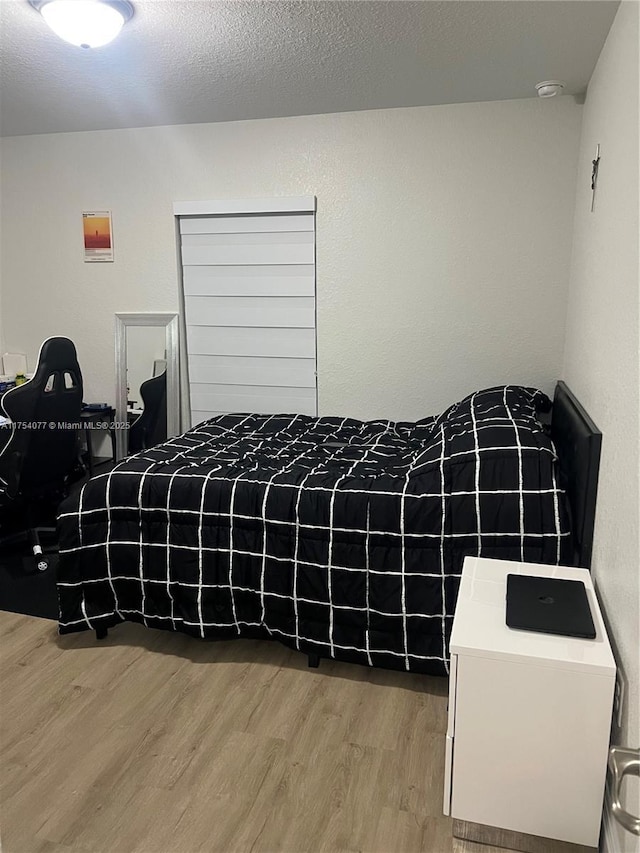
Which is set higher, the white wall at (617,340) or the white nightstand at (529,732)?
the white wall at (617,340)

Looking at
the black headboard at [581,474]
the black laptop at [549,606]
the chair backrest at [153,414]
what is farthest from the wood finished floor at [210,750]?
the chair backrest at [153,414]

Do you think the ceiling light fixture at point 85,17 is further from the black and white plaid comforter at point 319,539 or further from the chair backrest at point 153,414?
the chair backrest at point 153,414

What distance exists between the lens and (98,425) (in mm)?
4359

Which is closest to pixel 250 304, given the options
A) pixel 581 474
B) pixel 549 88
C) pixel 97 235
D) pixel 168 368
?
pixel 168 368

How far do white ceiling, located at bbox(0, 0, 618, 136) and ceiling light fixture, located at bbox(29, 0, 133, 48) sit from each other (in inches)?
3.1

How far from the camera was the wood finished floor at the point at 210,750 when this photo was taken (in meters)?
1.67

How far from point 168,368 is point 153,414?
0.32m

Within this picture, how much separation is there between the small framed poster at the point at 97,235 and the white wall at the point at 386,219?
2.0 inches

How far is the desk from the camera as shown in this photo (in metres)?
4.25

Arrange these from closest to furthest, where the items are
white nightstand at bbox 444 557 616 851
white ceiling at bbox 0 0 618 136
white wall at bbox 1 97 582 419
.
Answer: white nightstand at bbox 444 557 616 851
white ceiling at bbox 0 0 618 136
white wall at bbox 1 97 582 419

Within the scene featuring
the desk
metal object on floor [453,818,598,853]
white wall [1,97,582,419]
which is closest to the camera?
metal object on floor [453,818,598,853]

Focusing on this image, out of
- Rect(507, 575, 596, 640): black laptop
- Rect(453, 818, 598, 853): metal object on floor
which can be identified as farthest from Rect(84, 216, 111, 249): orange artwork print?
Rect(453, 818, 598, 853): metal object on floor

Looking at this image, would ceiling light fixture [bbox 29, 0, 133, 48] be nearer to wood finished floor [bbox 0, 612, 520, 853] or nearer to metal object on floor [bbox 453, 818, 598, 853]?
wood finished floor [bbox 0, 612, 520, 853]

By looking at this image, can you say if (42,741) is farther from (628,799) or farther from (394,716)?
(628,799)
